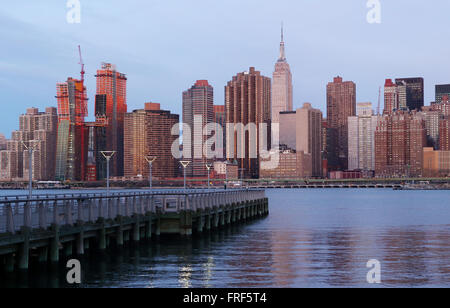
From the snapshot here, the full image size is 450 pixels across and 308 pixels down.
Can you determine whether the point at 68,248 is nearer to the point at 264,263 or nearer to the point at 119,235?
the point at 119,235

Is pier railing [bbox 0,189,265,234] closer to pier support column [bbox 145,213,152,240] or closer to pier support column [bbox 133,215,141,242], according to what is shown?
pier support column [bbox 145,213,152,240]

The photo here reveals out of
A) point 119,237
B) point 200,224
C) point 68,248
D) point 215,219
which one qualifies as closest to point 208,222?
point 200,224

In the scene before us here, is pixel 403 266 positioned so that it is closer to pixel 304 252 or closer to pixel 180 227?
pixel 304 252

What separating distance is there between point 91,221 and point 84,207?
999 mm

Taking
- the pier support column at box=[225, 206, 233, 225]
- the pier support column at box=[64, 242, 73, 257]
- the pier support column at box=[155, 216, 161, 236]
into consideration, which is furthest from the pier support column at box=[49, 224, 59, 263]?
the pier support column at box=[225, 206, 233, 225]

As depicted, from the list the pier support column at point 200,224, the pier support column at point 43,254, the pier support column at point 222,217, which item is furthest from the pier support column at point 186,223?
the pier support column at point 43,254

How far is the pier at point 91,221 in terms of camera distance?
30.6m

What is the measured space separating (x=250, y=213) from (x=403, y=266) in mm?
44108

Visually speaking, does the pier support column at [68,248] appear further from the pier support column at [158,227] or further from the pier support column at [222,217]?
the pier support column at [222,217]

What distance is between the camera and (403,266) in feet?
122

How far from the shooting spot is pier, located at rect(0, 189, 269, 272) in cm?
3062

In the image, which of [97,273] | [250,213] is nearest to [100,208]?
[97,273]

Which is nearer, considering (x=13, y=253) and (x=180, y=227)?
(x=13, y=253)
